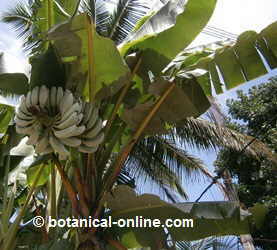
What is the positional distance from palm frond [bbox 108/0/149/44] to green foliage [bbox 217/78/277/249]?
2625 millimetres

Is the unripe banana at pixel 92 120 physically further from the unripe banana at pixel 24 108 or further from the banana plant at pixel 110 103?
the unripe banana at pixel 24 108

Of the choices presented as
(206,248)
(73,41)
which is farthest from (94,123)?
(206,248)

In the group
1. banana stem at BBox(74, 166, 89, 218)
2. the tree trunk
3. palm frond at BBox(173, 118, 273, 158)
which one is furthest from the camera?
palm frond at BBox(173, 118, 273, 158)

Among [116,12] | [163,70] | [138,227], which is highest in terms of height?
[116,12]

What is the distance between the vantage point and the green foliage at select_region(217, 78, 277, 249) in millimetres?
6539

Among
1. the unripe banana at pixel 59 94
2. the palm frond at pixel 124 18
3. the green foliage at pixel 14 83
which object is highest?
the palm frond at pixel 124 18

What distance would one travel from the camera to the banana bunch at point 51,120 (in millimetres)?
2021

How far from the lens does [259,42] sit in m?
2.82

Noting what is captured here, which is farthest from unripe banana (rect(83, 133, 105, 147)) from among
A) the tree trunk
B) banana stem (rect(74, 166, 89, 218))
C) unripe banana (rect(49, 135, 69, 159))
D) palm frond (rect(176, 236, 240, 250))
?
the tree trunk

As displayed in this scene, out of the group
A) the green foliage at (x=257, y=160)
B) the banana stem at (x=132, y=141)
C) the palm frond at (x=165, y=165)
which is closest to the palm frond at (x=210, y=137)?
the palm frond at (x=165, y=165)

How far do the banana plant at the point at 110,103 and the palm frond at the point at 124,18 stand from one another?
2502 mm

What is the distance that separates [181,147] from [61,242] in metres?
3.61

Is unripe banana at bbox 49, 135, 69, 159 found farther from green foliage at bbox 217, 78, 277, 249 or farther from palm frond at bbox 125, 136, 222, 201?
green foliage at bbox 217, 78, 277, 249

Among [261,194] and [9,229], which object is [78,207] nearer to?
[9,229]
